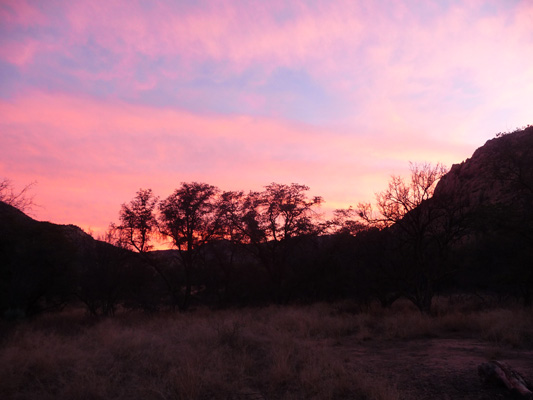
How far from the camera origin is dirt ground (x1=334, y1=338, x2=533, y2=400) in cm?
750

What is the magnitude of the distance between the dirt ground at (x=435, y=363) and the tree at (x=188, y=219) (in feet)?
50.5

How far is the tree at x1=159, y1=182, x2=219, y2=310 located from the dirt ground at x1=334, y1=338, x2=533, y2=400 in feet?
50.5

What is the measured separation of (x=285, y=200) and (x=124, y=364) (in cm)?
2109

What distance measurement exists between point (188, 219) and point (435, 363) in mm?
19554

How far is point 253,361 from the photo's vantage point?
1015 centimetres

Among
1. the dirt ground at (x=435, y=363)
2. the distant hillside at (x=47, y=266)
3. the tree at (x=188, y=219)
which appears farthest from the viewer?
the tree at (x=188, y=219)

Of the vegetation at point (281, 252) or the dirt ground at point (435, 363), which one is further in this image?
the vegetation at point (281, 252)

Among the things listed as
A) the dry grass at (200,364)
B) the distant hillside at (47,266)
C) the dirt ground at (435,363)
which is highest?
the distant hillside at (47,266)

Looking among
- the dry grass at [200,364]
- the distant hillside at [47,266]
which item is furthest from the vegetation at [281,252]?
the dry grass at [200,364]

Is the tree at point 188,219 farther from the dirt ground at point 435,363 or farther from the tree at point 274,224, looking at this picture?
the dirt ground at point 435,363

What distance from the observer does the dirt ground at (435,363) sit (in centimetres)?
750

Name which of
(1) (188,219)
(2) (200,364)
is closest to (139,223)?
(1) (188,219)

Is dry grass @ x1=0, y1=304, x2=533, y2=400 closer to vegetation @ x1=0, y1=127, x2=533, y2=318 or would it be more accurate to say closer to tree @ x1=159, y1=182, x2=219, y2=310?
vegetation @ x1=0, y1=127, x2=533, y2=318

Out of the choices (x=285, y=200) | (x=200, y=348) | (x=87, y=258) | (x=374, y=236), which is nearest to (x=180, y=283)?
(x=87, y=258)
